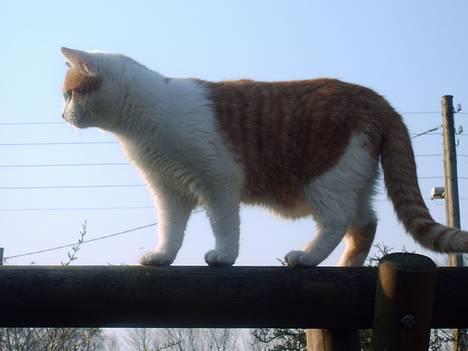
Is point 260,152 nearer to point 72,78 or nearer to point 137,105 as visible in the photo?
point 137,105

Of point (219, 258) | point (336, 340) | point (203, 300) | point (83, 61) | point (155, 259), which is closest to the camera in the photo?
point (203, 300)

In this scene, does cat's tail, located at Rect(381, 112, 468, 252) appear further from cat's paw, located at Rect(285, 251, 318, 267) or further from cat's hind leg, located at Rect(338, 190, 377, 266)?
cat's paw, located at Rect(285, 251, 318, 267)

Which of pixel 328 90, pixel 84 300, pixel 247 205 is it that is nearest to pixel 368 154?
pixel 328 90

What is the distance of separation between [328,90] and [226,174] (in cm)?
66

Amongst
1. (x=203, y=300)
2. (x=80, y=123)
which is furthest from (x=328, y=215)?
(x=80, y=123)

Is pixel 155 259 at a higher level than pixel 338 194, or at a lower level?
lower

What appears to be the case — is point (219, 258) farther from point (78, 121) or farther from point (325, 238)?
point (78, 121)

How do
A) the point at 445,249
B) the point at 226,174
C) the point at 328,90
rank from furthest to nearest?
the point at 328,90 < the point at 226,174 < the point at 445,249

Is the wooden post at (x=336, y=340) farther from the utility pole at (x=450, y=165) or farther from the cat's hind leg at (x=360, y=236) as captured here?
the utility pole at (x=450, y=165)

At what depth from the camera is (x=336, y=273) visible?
7.80ft

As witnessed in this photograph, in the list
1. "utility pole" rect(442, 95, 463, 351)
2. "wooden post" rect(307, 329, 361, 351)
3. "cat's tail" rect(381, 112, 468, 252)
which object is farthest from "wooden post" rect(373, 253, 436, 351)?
"utility pole" rect(442, 95, 463, 351)

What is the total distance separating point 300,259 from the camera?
2.85m

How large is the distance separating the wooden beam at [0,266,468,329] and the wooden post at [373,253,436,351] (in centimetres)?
13

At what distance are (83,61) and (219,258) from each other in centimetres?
117
